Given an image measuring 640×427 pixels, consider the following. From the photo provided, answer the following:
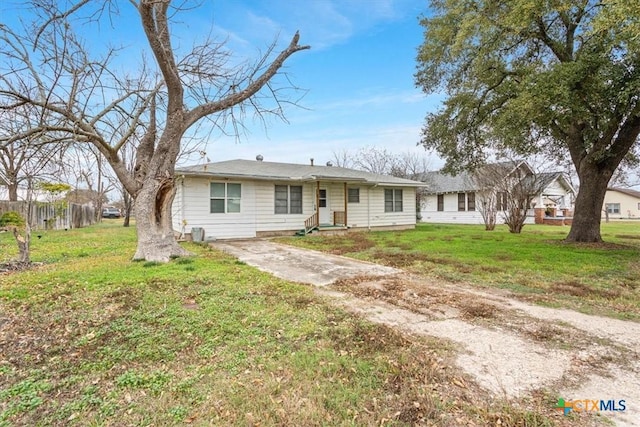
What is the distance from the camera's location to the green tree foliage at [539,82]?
23.1 feet

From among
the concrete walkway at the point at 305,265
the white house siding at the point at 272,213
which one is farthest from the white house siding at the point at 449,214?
the concrete walkway at the point at 305,265

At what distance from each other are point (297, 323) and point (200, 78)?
21.9 ft

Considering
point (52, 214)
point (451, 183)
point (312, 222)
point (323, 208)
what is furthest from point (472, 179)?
point (52, 214)

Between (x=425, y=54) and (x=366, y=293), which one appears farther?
(x=425, y=54)

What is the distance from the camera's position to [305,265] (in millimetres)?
7352

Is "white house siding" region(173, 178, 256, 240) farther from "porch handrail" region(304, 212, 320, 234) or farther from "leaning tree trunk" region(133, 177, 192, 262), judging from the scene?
"leaning tree trunk" region(133, 177, 192, 262)

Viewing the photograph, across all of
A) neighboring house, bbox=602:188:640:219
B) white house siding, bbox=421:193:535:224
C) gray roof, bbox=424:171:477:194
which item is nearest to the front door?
gray roof, bbox=424:171:477:194

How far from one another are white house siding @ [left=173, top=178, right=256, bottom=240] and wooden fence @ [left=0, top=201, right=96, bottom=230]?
8310mm

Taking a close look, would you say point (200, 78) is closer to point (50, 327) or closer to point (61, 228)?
point (50, 327)

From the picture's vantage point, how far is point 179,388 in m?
2.37

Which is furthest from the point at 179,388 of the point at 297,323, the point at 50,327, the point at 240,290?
the point at 240,290

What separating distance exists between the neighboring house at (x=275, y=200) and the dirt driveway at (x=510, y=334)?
22.9 feet

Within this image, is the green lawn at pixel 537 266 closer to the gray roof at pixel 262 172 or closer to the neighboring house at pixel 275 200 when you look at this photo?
the neighboring house at pixel 275 200

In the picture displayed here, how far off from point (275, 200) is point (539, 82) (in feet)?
31.5
